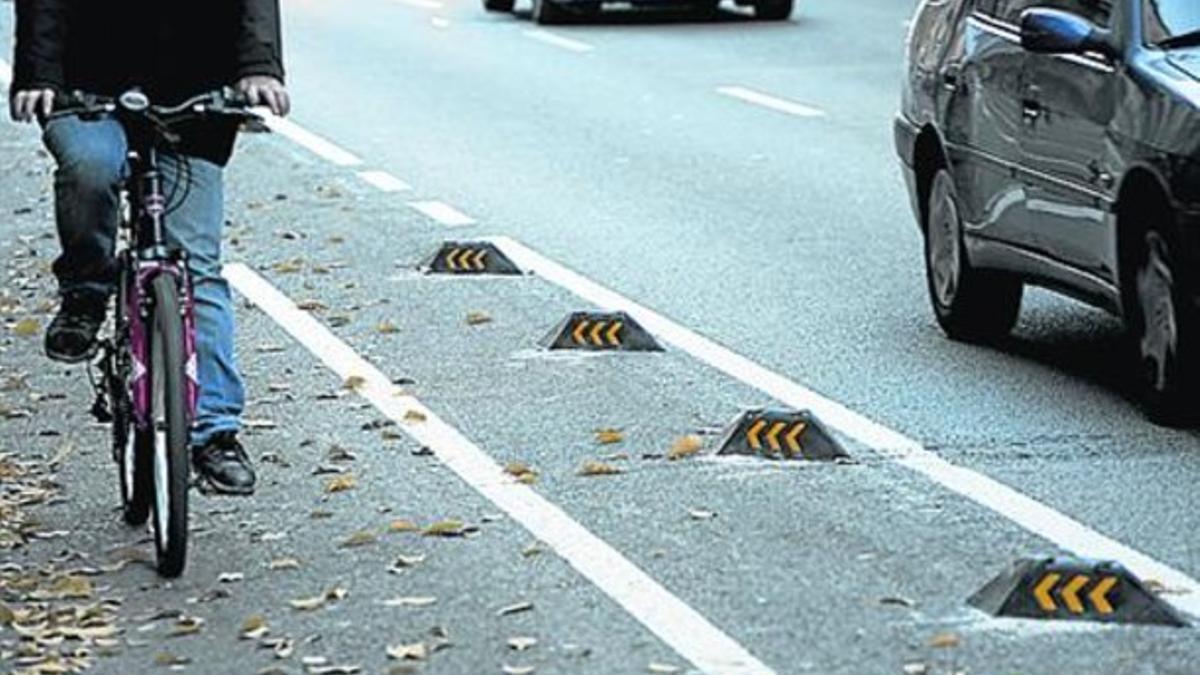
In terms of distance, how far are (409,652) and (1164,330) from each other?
3594 millimetres

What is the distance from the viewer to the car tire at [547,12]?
102 feet

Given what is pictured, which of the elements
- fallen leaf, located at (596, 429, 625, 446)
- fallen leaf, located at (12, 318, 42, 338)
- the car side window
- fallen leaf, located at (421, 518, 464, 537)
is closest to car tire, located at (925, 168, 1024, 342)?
the car side window

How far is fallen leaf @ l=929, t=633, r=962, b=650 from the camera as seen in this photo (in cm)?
723

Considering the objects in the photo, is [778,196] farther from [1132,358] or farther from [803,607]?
[803,607]

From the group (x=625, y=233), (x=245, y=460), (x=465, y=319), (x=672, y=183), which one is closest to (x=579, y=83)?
(x=672, y=183)

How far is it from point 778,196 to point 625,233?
1.76 metres

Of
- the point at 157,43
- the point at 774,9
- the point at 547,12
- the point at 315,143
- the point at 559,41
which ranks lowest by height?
the point at 547,12

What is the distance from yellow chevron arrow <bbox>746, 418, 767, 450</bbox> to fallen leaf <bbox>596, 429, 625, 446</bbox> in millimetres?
426

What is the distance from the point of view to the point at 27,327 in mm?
13148

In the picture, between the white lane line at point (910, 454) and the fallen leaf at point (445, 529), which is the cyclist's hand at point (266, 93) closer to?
the fallen leaf at point (445, 529)

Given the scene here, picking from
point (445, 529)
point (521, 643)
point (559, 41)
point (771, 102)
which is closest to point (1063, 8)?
point (445, 529)

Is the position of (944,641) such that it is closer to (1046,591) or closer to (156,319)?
(1046,591)

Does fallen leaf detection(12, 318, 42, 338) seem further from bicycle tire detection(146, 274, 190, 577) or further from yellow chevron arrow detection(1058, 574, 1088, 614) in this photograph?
yellow chevron arrow detection(1058, 574, 1088, 614)

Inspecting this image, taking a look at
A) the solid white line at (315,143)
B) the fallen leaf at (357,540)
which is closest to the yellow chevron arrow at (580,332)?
the fallen leaf at (357,540)
